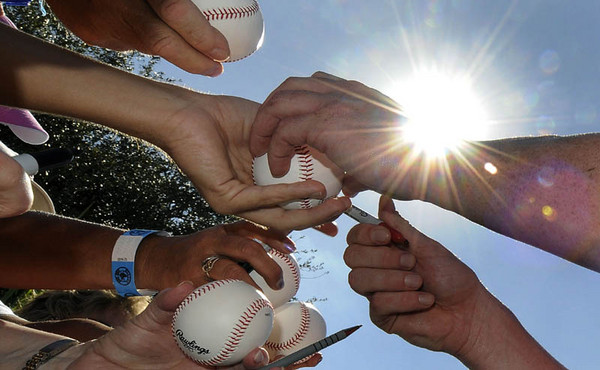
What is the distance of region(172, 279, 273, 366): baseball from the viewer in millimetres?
3242

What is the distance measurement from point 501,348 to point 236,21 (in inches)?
105

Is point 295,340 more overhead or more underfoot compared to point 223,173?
more underfoot

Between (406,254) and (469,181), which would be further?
(406,254)

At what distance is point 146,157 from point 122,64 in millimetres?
3464

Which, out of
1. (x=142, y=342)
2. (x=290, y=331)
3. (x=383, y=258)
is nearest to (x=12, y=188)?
(x=142, y=342)

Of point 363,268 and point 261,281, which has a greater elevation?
point 363,268

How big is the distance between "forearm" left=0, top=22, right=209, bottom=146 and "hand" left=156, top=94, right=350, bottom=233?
158 mm

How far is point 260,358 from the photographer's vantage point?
119 inches

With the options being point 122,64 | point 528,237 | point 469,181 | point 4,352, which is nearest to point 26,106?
point 4,352

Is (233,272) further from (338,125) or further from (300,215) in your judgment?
(338,125)

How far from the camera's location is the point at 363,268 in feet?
11.7

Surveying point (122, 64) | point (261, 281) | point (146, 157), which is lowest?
point (261, 281)

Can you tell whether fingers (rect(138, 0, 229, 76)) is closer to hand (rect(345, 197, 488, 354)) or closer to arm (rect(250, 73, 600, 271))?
arm (rect(250, 73, 600, 271))

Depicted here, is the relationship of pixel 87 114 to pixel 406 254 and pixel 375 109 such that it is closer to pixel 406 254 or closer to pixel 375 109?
pixel 375 109
